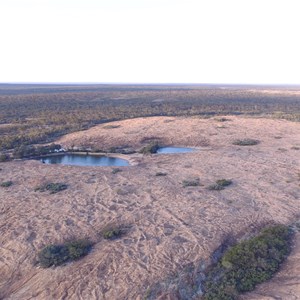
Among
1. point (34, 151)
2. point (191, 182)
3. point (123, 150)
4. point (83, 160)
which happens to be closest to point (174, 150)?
point (123, 150)

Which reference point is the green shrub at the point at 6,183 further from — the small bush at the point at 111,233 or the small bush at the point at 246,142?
the small bush at the point at 246,142

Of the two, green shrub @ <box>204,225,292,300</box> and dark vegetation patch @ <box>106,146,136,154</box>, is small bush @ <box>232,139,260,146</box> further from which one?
green shrub @ <box>204,225,292,300</box>

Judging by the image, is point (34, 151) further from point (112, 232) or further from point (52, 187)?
point (112, 232)

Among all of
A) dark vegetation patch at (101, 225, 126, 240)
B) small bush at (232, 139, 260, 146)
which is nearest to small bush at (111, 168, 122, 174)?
dark vegetation patch at (101, 225, 126, 240)

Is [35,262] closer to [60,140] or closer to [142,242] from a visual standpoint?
[142,242]

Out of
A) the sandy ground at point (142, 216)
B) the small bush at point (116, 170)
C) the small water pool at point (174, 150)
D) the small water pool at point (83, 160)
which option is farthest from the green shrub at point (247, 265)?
the small water pool at point (174, 150)

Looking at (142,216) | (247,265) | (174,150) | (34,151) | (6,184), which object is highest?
(247,265)
